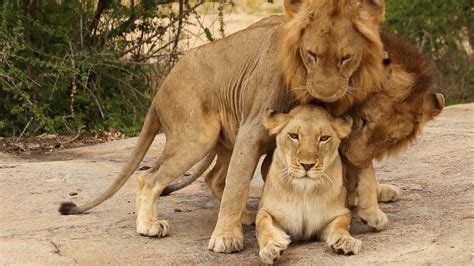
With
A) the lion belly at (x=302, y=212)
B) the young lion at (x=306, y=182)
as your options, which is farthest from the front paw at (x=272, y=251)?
the lion belly at (x=302, y=212)

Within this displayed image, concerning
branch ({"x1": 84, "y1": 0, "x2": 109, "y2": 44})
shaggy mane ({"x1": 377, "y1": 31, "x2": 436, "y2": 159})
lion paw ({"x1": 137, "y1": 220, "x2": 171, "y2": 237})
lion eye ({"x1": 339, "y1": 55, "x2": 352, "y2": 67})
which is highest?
branch ({"x1": 84, "y1": 0, "x2": 109, "y2": 44})

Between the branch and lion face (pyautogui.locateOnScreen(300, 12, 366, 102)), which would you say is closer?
lion face (pyautogui.locateOnScreen(300, 12, 366, 102))

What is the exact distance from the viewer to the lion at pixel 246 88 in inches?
202

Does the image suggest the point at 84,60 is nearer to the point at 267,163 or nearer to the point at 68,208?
the point at 68,208

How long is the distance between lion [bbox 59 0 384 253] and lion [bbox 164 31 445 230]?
0.25 m

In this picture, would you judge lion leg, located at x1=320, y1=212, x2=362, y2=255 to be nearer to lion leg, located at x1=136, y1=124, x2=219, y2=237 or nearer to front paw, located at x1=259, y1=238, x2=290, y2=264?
front paw, located at x1=259, y1=238, x2=290, y2=264

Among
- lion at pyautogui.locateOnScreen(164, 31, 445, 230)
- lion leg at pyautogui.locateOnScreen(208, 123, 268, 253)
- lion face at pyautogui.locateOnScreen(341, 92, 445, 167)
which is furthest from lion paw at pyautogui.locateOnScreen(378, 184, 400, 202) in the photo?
lion leg at pyautogui.locateOnScreen(208, 123, 268, 253)

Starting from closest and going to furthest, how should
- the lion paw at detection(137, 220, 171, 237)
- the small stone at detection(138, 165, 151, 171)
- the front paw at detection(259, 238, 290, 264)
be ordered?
the front paw at detection(259, 238, 290, 264) → the lion paw at detection(137, 220, 171, 237) → the small stone at detection(138, 165, 151, 171)

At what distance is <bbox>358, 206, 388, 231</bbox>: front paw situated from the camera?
552 centimetres

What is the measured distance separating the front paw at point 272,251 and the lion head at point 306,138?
0.38 meters

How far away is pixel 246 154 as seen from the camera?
550 cm

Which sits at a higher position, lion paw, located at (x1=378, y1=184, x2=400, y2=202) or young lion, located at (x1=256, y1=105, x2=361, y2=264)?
young lion, located at (x1=256, y1=105, x2=361, y2=264)

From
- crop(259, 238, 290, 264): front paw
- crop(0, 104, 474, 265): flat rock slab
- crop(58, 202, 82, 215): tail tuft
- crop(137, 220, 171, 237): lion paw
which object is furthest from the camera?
crop(58, 202, 82, 215): tail tuft

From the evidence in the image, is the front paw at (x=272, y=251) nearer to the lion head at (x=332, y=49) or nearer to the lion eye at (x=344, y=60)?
the lion head at (x=332, y=49)
